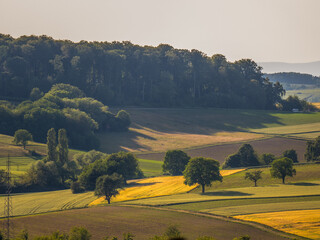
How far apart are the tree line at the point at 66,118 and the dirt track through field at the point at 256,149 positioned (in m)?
20.3

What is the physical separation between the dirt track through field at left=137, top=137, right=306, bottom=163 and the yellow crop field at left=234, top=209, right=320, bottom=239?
188 ft

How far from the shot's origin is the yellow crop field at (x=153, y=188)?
3912 inches

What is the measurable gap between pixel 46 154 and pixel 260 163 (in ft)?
162

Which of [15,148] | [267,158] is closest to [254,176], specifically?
[267,158]

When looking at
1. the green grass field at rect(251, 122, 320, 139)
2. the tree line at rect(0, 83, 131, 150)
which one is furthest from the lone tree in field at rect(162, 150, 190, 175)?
the green grass field at rect(251, 122, 320, 139)

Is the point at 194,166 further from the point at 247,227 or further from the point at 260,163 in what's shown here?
the point at 247,227

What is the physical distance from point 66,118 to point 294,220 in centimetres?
9714

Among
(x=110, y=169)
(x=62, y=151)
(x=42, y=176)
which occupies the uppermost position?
(x=62, y=151)

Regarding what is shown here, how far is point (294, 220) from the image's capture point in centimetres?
7094

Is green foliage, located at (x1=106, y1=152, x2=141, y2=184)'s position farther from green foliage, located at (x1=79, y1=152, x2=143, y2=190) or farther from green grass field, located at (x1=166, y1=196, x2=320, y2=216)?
green grass field, located at (x1=166, y1=196, x2=320, y2=216)

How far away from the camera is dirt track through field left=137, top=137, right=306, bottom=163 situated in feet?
453

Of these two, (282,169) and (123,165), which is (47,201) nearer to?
(123,165)

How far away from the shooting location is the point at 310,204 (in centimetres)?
7956

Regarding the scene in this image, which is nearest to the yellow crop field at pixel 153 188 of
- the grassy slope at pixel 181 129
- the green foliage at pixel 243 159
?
the green foliage at pixel 243 159
